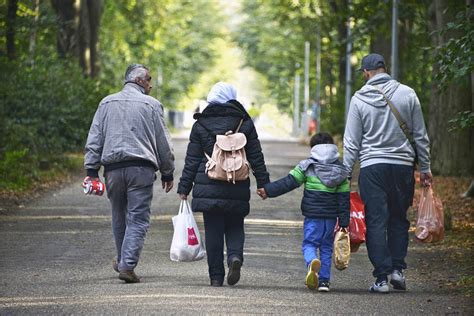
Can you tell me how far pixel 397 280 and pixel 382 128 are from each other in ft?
4.07

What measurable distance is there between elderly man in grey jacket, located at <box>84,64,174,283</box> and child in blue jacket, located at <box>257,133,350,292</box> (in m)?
1.07

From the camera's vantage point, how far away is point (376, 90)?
34.6ft

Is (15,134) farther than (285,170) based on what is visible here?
No

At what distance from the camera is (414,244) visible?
1476cm

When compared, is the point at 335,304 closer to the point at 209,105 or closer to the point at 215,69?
the point at 209,105

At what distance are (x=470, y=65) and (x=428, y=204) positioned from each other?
3.22 metres

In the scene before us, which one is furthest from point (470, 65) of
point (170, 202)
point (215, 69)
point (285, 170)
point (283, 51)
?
point (215, 69)

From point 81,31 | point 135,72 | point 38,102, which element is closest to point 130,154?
point 135,72

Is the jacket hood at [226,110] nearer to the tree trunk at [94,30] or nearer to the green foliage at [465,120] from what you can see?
the green foliage at [465,120]

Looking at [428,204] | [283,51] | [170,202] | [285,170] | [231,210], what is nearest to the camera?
[231,210]

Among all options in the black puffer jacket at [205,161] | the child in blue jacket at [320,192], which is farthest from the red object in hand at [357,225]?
the black puffer jacket at [205,161]

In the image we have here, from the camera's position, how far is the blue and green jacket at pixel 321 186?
10281 mm

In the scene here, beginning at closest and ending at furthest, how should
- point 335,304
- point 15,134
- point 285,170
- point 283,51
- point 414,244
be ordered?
1. point 335,304
2. point 414,244
3. point 15,134
4. point 285,170
5. point 283,51

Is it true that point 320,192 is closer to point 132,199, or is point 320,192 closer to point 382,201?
point 382,201
